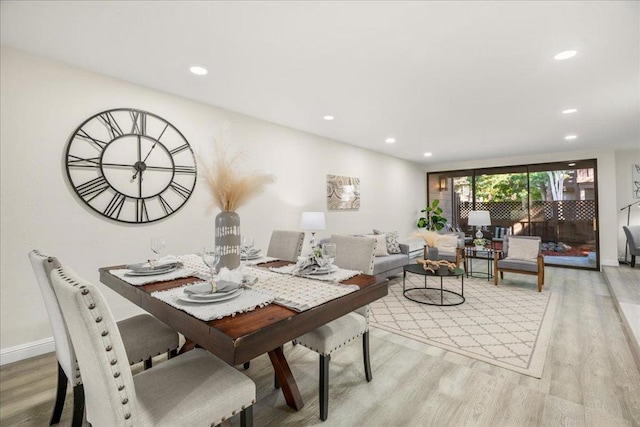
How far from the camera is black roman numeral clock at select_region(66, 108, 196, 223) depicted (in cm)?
260

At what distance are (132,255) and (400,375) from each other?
2.66 metres

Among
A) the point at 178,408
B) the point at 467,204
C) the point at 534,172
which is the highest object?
the point at 534,172

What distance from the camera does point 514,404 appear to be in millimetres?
1844

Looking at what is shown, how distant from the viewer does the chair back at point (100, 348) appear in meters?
0.89

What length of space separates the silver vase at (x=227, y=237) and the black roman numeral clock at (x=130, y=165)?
5.46ft

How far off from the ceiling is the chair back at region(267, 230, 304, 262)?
1516 mm

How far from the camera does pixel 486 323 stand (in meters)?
3.15

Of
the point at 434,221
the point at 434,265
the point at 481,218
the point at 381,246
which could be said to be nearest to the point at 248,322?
the point at 434,265

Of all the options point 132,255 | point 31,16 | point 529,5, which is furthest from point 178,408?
point 529,5

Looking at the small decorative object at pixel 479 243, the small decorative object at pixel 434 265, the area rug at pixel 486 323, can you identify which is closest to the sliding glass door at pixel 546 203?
the small decorative object at pixel 479 243

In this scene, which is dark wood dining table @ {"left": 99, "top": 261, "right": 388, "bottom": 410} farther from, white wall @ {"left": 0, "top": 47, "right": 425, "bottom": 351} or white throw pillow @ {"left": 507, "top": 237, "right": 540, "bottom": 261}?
white throw pillow @ {"left": 507, "top": 237, "right": 540, "bottom": 261}

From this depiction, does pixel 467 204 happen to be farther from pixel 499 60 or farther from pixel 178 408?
pixel 178 408

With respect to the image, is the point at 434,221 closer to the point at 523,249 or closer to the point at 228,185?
the point at 523,249

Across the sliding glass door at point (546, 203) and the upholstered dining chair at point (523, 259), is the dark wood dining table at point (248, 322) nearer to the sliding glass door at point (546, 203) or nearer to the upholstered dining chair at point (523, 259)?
the upholstered dining chair at point (523, 259)
